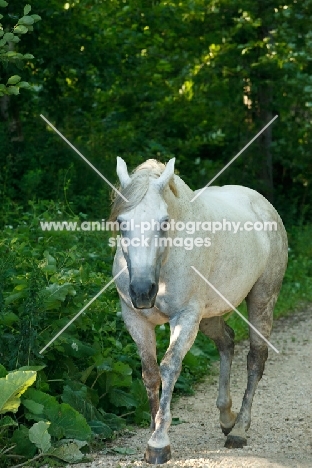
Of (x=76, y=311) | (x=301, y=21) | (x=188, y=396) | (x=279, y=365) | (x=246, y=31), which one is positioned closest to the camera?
(x=76, y=311)

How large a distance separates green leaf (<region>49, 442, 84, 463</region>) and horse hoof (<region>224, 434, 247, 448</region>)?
116cm

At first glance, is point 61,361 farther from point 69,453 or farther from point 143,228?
point 143,228

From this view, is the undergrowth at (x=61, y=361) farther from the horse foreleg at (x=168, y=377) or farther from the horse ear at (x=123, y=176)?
the horse ear at (x=123, y=176)

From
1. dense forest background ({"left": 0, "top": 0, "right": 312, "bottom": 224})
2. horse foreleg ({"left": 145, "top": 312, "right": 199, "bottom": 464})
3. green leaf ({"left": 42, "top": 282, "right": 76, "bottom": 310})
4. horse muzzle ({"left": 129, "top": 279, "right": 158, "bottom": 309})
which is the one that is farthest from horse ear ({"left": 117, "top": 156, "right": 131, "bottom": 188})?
dense forest background ({"left": 0, "top": 0, "right": 312, "bottom": 224})

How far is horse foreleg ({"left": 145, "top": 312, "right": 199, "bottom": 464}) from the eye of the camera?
5.01m

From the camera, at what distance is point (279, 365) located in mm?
8914

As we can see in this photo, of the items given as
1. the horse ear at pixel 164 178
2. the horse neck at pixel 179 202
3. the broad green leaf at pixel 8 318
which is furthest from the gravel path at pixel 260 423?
the horse ear at pixel 164 178

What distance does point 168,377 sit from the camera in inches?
201

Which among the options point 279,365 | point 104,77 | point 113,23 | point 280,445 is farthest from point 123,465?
point 113,23

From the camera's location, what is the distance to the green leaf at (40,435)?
5023mm

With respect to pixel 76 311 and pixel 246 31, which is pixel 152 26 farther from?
pixel 76 311

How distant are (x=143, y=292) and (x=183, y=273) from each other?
1.98 ft

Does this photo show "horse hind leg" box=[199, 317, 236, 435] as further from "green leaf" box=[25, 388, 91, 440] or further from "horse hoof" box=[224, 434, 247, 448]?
"green leaf" box=[25, 388, 91, 440]

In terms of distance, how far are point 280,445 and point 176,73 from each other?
9970mm
